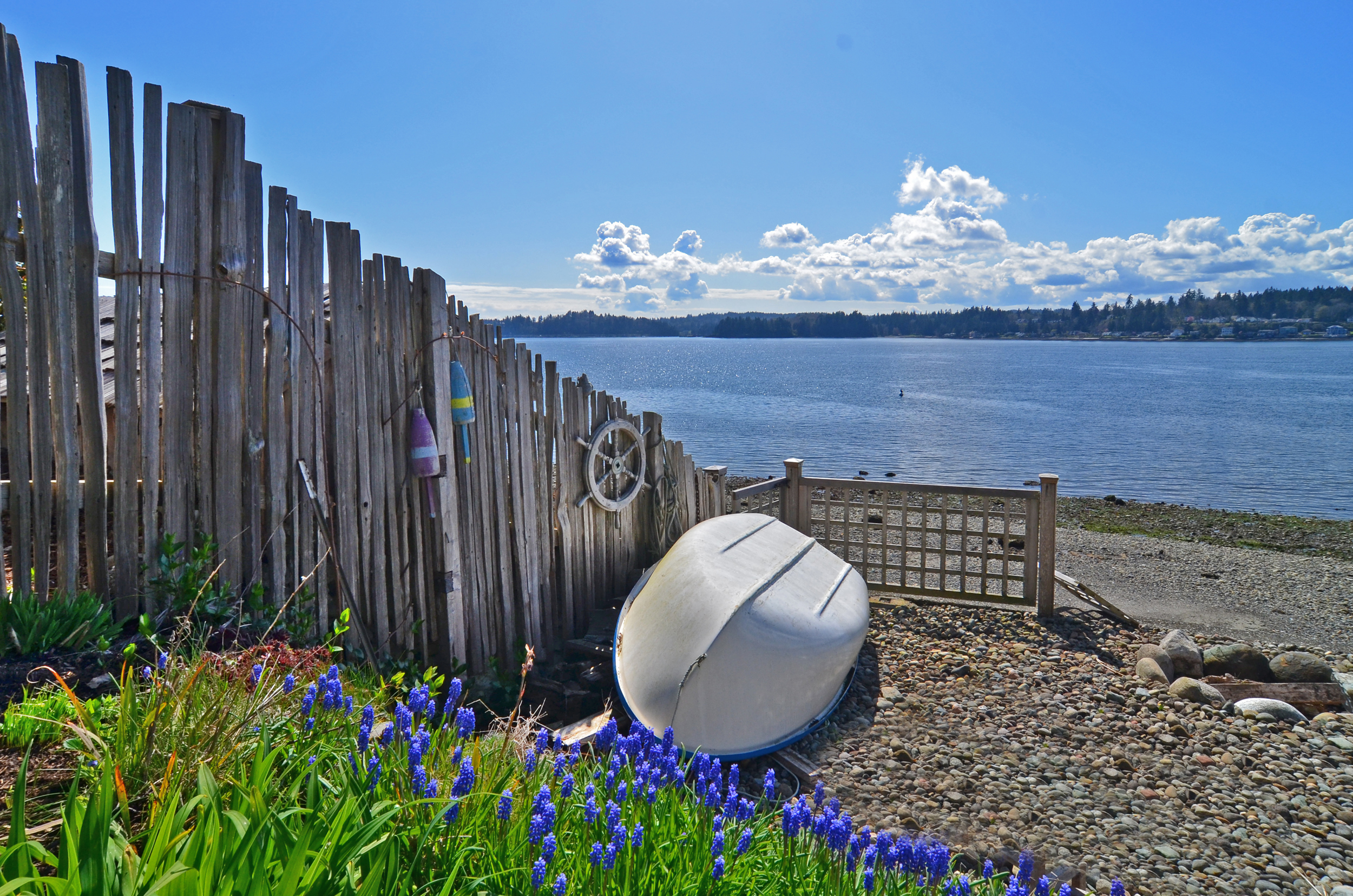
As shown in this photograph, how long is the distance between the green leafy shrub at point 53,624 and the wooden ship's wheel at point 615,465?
3.30m

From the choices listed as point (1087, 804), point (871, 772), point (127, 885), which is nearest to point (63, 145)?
point (127, 885)

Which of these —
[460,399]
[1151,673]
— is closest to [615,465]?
[460,399]

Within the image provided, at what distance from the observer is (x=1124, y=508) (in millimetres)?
19594

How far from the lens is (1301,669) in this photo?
5742mm

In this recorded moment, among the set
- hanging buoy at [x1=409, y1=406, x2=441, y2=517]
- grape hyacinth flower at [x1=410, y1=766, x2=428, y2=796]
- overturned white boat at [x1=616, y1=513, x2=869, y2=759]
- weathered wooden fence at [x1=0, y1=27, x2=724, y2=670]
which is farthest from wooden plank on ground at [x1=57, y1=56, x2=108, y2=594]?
overturned white boat at [x1=616, y1=513, x2=869, y2=759]

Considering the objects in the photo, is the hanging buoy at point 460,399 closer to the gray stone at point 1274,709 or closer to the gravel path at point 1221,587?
the gray stone at point 1274,709

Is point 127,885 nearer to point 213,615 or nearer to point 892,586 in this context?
point 213,615

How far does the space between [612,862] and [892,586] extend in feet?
20.9

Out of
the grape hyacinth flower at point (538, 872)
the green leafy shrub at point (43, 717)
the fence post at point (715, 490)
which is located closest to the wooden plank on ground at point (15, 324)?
the green leafy shrub at point (43, 717)

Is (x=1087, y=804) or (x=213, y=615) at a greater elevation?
(x=213, y=615)

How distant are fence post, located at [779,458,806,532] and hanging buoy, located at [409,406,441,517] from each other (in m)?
4.11

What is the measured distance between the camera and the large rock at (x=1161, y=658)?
5.83 m

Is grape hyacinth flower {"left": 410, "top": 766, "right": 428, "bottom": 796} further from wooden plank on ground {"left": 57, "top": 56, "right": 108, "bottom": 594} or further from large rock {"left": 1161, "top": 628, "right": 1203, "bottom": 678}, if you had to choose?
large rock {"left": 1161, "top": 628, "right": 1203, "bottom": 678}

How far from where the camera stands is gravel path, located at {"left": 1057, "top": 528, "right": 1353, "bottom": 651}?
8469mm
